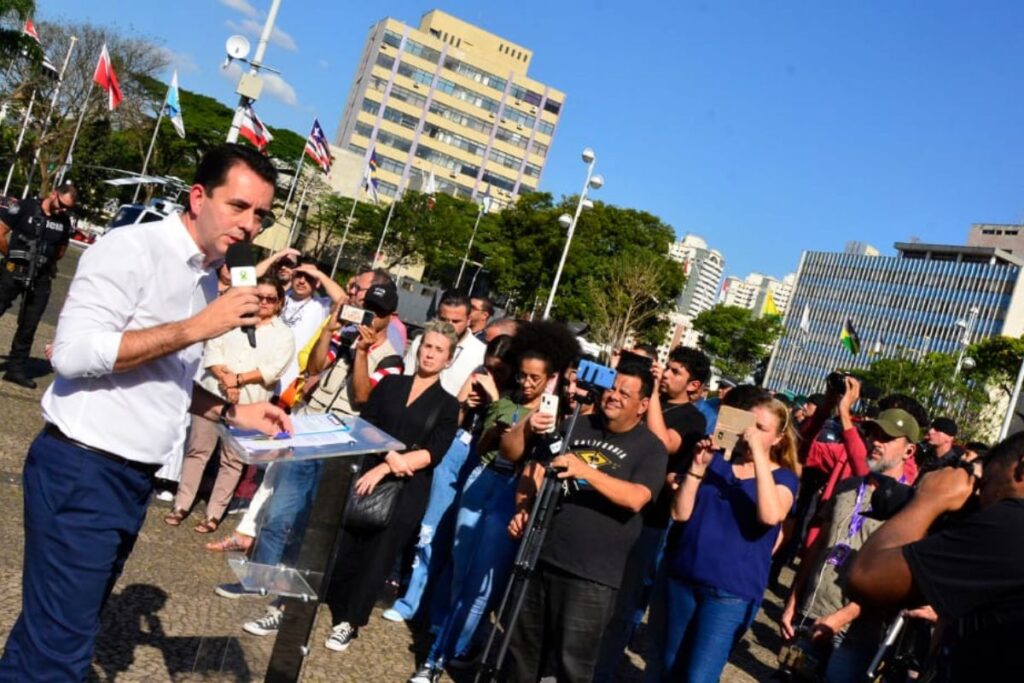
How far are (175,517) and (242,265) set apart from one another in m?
4.69

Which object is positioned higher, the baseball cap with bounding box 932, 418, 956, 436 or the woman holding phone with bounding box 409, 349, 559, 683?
the baseball cap with bounding box 932, 418, 956, 436

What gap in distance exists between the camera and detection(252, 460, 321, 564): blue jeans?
13.1ft

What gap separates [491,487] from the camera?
628 cm

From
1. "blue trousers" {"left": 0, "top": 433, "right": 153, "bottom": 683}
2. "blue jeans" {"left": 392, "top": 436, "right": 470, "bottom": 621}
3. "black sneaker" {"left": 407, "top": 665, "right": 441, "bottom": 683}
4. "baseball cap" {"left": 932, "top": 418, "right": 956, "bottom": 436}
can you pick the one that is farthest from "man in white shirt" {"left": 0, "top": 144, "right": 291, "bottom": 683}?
"baseball cap" {"left": 932, "top": 418, "right": 956, "bottom": 436}

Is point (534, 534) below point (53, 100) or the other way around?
below

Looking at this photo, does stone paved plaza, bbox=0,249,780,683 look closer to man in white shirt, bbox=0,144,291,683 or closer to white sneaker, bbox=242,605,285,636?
white sneaker, bbox=242,605,285,636

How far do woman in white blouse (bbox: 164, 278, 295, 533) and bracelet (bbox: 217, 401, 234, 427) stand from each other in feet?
9.66

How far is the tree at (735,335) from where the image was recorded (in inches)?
5221

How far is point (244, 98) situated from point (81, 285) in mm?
16277

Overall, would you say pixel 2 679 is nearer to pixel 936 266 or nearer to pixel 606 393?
Result: pixel 606 393

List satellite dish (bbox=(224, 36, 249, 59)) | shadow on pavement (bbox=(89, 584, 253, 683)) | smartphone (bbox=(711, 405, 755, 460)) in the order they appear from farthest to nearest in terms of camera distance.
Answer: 1. satellite dish (bbox=(224, 36, 249, 59))
2. smartphone (bbox=(711, 405, 755, 460))
3. shadow on pavement (bbox=(89, 584, 253, 683))

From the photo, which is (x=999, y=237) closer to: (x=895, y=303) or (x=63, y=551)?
(x=895, y=303)

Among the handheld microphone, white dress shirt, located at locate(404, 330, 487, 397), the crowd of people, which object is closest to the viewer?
the crowd of people

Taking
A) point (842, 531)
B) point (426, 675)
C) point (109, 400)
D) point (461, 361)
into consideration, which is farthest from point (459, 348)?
point (109, 400)
